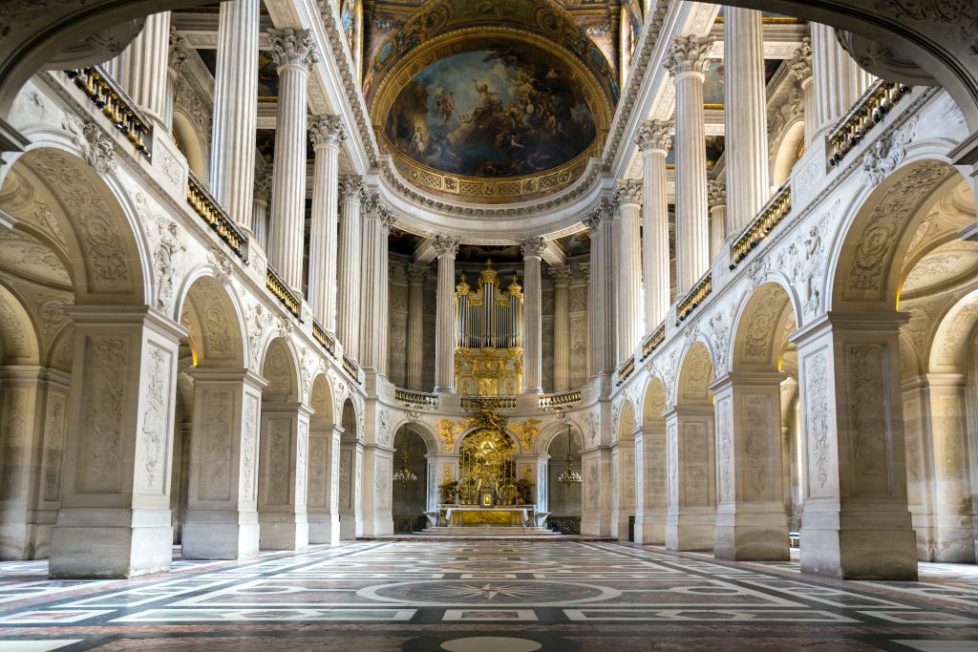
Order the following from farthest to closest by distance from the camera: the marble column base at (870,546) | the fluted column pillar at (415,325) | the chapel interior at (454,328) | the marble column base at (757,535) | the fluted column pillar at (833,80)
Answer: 1. the fluted column pillar at (415,325)
2. the marble column base at (757,535)
3. the fluted column pillar at (833,80)
4. the marble column base at (870,546)
5. the chapel interior at (454,328)

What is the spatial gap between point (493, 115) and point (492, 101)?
2.06 ft

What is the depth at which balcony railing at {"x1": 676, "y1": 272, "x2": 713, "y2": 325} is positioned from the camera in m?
20.9

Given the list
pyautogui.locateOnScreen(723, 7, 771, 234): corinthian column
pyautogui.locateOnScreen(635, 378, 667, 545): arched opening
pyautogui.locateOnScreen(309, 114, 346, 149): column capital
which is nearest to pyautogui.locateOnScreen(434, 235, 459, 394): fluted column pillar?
pyautogui.locateOnScreen(309, 114, 346, 149): column capital

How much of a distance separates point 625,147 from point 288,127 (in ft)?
44.0

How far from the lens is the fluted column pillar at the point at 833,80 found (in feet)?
46.9

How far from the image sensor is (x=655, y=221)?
2864cm

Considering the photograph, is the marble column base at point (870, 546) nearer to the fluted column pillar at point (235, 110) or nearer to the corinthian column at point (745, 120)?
the corinthian column at point (745, 120)

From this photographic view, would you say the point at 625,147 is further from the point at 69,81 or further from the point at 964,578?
the point at 69,81

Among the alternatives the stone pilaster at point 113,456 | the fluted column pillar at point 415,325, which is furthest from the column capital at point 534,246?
the stone pilaster at point 113,456

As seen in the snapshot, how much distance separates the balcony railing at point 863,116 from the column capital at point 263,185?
78.9ft

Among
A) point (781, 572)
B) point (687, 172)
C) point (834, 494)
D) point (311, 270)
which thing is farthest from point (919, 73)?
point (311, 270)

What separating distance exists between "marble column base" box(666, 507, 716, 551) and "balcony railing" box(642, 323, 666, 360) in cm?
472

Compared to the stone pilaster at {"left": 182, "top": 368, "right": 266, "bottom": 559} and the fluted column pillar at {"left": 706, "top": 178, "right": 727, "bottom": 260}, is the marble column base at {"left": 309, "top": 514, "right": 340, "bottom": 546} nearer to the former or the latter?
the stone pilaster at {"left": 182, "top": 368, "right": 266, "bottom": 559}

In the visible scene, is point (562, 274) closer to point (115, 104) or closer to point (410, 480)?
point (410, 480)
